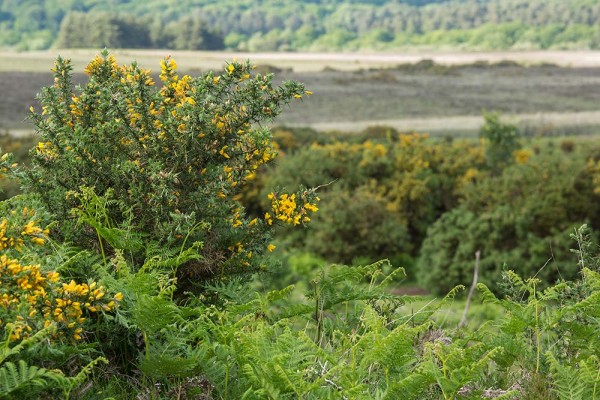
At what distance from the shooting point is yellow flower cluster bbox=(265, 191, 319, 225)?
3.63 m

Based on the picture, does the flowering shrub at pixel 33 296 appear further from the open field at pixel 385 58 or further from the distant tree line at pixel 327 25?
the distant tree line at pixel 327 25

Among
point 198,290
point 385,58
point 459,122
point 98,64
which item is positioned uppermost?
point 98,64

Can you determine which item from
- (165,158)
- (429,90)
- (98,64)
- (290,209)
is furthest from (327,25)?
(165,158)

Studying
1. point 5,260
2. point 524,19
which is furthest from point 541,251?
point 524,19

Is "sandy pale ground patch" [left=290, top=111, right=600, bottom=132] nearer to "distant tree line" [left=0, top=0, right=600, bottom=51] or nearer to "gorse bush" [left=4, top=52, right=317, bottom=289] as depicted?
"distant tree line" [left=0, top=0, right=600, bottom=51]

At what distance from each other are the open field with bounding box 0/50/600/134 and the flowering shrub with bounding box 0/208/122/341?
123 feet

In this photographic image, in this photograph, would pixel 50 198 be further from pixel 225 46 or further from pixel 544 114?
pixel 225 46

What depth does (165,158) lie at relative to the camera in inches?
136

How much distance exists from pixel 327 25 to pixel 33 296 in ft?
352

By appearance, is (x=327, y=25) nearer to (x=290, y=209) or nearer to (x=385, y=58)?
(x=385, y=58)

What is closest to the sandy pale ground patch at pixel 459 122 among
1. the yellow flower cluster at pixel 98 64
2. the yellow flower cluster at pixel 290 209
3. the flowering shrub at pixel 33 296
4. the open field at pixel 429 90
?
the open field at pixel 429 90

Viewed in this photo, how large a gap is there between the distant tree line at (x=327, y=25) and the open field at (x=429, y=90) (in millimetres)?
6754

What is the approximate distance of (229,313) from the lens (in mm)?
2904

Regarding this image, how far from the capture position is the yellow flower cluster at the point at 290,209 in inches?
143
